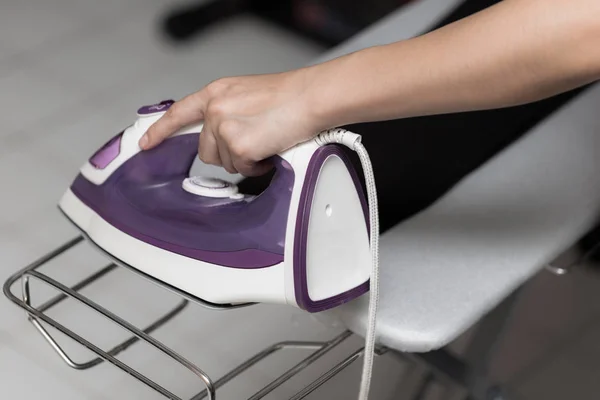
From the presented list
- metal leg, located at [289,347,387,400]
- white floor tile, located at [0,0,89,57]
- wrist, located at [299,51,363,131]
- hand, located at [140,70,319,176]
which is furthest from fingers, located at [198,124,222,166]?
white floor tile, located at [0,0,89,57]

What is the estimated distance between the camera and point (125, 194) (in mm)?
1021

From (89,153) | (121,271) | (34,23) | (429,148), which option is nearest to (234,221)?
(429,148)

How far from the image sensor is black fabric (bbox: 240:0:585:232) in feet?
3.68

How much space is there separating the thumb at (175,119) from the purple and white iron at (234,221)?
0.04 feet

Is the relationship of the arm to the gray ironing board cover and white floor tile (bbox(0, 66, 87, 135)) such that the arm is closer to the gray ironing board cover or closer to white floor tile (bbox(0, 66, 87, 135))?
the gray ironing board cover

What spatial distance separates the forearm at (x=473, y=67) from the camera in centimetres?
76

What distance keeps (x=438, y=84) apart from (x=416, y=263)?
27 cm

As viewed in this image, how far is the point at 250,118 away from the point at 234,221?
113 millimetres

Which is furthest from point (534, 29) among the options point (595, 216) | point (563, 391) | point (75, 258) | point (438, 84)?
point (75, 258)

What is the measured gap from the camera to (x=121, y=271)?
66.6 inches

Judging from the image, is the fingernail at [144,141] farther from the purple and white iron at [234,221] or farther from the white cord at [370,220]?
the white cord at [370,220]

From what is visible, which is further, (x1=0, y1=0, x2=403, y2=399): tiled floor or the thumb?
(x1=0, y1=0, x2=403, y2=399): tiled floor

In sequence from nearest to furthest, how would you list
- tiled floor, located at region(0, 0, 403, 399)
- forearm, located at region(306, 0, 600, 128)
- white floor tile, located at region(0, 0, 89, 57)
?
forearm, located at region(306, 0, 600, 128) → tiled floor, located at region(0, 0, 403, 399) → white floor tile, located at region(0, 0, 89, 57)

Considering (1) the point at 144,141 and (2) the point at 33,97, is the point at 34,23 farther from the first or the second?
(1) the point at 144,141
